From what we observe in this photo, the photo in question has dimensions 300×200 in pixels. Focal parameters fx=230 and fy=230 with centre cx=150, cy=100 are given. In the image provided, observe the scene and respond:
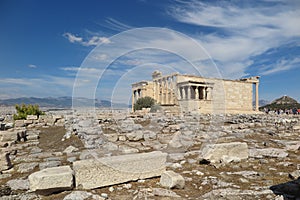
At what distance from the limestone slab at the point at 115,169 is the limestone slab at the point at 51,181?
19cm

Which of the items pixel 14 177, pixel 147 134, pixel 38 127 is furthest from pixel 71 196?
pixel 38 127

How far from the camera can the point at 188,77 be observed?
155 ft

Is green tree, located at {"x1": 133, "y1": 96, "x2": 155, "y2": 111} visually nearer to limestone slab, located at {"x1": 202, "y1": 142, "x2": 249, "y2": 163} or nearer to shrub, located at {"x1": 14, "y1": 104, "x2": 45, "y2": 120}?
shrub, located at {"x1": 14, "y1": 104, "x2": 45, "y2": 120}

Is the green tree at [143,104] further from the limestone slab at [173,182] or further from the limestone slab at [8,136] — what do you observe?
the limestone slab at [173,182]

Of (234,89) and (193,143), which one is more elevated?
(234,89)

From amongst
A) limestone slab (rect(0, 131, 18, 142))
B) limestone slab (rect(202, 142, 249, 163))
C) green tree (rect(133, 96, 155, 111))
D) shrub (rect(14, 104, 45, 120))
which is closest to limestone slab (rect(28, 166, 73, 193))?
limestone slab (rect(202, 142, 249, 163))

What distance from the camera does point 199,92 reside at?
51.1 metres

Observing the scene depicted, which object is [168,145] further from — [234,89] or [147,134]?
[234,89]

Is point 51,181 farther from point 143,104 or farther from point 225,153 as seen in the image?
point 143,104

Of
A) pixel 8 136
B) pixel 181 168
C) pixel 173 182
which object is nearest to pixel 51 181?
pixel 173 182

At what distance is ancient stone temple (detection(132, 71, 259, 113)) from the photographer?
4425cm

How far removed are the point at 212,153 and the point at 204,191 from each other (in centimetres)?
220

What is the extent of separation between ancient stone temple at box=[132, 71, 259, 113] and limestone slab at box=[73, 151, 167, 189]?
36.6 meters

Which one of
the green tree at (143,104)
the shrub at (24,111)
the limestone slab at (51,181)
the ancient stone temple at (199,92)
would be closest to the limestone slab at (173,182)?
the limestone slab at (51,181)
